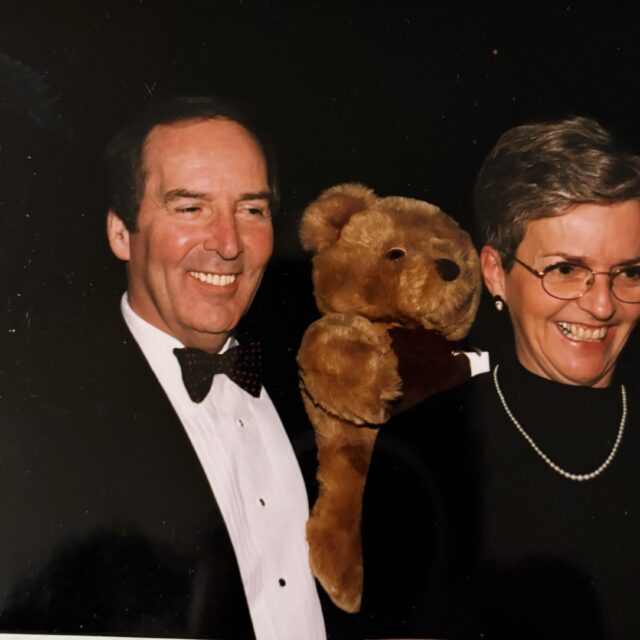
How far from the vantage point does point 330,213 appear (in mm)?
1609

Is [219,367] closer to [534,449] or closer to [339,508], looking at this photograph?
[339,508]

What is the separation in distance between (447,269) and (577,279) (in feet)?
0.84

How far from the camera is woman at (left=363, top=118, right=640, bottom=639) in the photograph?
156 centimetres

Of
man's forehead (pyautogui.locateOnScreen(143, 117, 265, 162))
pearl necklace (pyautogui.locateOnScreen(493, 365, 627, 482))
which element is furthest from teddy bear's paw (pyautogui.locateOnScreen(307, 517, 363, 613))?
man's forehead (pyautogui.locateOnScreen(143, 117, 265, 162))

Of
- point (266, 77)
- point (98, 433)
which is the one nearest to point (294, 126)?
point (266, 77)

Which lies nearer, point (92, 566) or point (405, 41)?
point (92, 566)

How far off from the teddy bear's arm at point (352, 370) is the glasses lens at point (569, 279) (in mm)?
346

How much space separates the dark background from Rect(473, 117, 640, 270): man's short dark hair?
0.03m

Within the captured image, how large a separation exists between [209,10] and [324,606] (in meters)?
1.19

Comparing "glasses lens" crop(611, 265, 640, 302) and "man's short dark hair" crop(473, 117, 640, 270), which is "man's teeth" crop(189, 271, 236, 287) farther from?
"glasses lens" crop(611, 265, 640, 302)

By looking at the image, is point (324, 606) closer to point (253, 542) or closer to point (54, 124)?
point (253, 542)

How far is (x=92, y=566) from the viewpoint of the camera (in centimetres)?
154

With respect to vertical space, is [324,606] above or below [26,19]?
below

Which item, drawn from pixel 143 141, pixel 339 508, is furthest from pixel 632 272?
pixel 143 141
